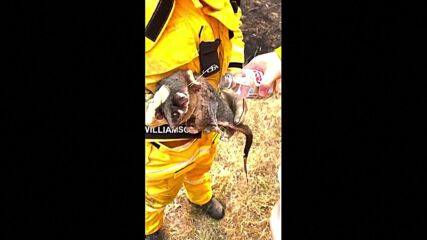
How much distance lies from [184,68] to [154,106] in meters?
0.11

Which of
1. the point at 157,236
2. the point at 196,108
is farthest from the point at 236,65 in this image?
the point at 157,236

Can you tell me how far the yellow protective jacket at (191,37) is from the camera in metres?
1.40

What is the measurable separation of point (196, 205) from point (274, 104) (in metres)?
0.31

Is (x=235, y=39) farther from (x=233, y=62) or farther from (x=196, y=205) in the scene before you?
(x=196, y=205)

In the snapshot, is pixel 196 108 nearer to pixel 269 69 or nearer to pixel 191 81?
pixel 191 81

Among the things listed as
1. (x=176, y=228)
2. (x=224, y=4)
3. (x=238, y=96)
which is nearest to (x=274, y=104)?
(x=238, y=96)

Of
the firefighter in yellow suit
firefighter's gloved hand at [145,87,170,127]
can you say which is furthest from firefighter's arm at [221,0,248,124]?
firefighter's gloved hand at [145,87,170,127]

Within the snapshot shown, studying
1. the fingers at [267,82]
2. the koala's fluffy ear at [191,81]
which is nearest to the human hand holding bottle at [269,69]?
the fingers at [267,82]

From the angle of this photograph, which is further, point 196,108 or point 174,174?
point 174,174

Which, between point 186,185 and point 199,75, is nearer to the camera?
point 199,75

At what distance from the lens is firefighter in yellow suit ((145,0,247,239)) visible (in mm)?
1409

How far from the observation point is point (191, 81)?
143cm

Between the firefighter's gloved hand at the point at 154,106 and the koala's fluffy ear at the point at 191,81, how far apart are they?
0.05 meters

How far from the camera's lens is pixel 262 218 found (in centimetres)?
148
